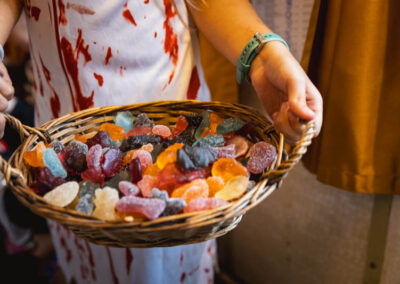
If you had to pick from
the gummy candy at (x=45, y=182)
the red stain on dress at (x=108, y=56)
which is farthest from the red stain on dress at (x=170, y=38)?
the gummy candy at (x=45, y=182)

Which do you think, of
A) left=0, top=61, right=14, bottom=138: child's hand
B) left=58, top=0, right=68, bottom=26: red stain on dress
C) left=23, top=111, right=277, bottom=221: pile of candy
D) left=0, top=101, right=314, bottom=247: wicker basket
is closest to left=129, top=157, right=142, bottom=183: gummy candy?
left=23, top=111, right=277, bottom=221: pile of candy

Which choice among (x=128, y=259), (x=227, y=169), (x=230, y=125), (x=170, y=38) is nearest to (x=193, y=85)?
(x=170, y=38)

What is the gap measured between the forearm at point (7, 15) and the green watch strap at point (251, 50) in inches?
18.3

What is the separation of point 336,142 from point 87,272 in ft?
2.33

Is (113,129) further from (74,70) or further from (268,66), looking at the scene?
(268,66)

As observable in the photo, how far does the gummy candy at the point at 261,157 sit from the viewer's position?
465 millimetres

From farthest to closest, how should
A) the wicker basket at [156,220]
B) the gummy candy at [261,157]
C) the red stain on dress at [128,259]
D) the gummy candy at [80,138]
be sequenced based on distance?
1. the red stain on dress at [128,259]
2. the gummy candy at [80,138]
3. the gummy candy at [261,157]
4. the wicker basket at [156,220]

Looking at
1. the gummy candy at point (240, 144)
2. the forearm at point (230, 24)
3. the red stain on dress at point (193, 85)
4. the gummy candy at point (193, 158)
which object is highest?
the forearm at point (230, 24)

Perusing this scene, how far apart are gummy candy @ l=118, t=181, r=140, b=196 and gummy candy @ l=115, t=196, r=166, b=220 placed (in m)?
0.03

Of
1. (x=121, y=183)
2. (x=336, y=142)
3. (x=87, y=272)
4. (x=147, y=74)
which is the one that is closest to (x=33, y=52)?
(x=147, y=74)

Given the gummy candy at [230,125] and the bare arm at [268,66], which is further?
the gummy candy at [230,125]

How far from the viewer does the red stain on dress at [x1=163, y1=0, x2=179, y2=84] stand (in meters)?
0.64

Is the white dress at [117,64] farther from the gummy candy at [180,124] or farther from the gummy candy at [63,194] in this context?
the gummy candy at [63,194]

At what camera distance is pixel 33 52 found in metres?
0.70
